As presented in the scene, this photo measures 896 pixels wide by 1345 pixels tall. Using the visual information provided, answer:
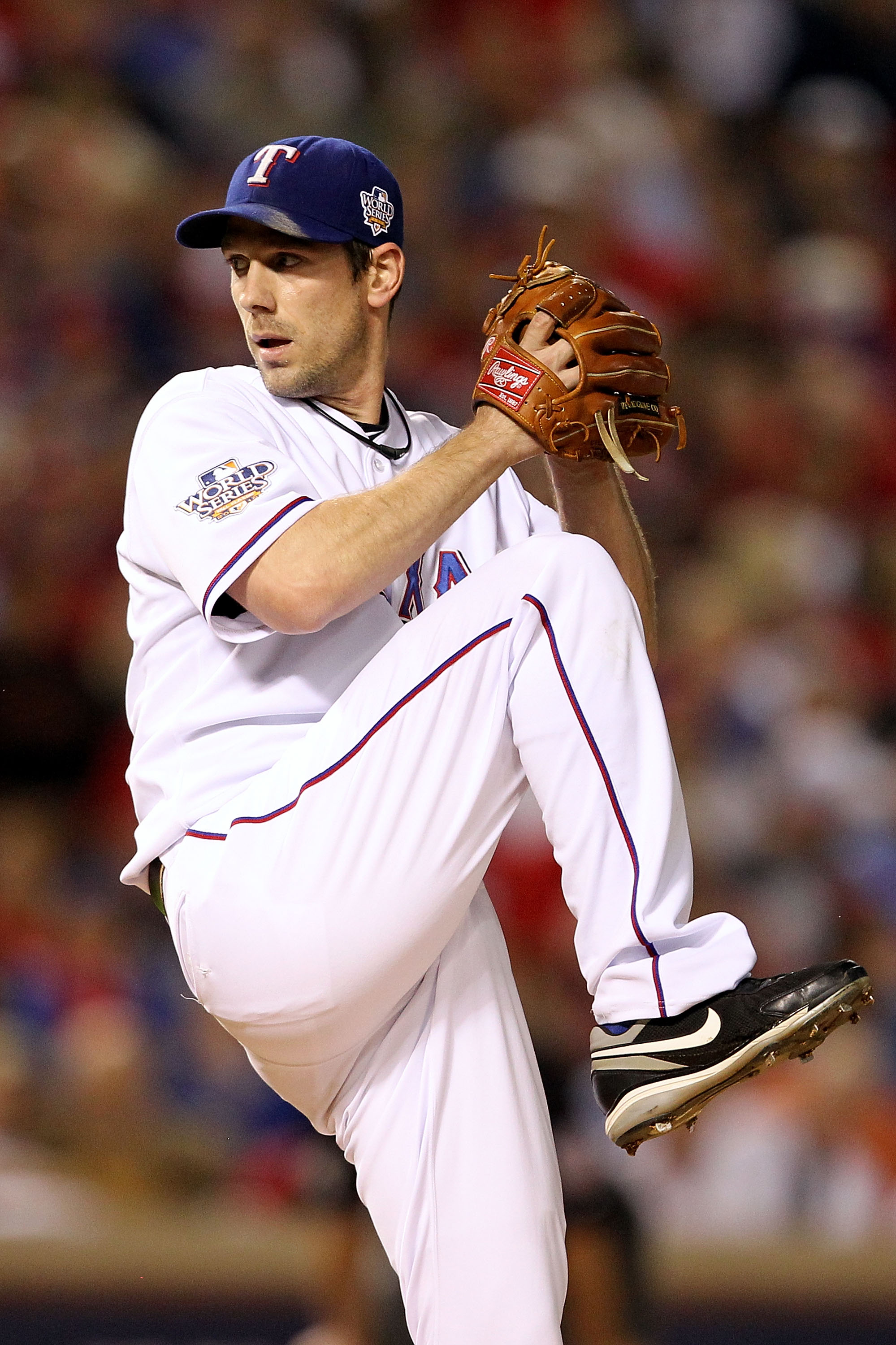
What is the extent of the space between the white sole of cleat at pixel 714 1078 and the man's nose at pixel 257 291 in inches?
39.7

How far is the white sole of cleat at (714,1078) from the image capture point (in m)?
1.41

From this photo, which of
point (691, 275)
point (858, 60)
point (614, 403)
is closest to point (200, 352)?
point (691, 275)

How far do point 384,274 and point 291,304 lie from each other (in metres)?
0.16

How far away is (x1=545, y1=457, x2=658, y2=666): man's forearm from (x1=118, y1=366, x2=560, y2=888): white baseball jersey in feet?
0.69

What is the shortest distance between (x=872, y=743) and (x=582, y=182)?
2076 millimetres

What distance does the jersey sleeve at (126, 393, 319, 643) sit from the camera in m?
1.61

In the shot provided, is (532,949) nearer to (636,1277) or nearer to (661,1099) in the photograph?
(636,1277)

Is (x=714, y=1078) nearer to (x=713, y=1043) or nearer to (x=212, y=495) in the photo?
(x=713, y=1043)

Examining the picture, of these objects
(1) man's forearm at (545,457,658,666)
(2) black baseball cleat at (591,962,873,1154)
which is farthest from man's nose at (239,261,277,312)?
(2) black baseball cleat at (591,962,873,1154)

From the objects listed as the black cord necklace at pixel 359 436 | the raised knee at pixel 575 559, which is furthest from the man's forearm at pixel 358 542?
the black cord necklace at pixel 359 436

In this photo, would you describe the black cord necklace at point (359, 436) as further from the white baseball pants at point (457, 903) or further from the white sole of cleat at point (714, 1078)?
the white sole of cleat at point (714, 1078)

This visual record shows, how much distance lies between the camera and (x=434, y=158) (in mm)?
5152

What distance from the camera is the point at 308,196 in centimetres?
185

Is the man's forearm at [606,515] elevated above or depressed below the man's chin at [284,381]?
below
